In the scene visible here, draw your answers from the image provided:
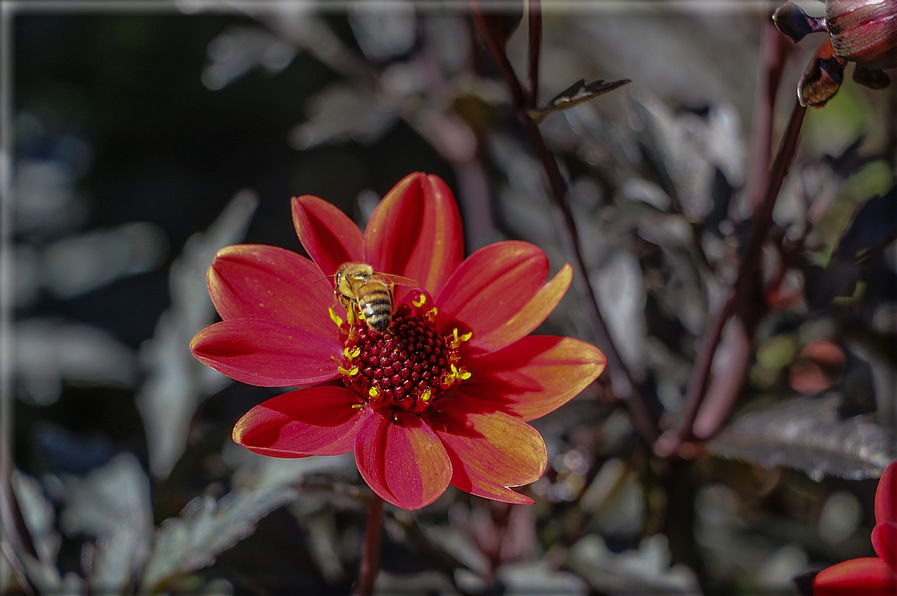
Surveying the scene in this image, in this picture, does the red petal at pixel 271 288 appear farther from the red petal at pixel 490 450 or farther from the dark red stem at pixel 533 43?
the dark red stem at pixel 533 43

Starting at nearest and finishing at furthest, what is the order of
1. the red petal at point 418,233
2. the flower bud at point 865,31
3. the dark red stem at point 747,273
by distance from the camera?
the flower bud at point 865,31, the dark red stem at point 747,273, the red petal at point 418,233

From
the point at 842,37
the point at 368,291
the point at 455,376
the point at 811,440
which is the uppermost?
the point at 842,37

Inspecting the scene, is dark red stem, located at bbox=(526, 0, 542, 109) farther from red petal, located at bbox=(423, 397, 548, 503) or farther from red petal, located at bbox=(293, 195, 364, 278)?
red petal, located at bbox=(423, 397, 548, 503)

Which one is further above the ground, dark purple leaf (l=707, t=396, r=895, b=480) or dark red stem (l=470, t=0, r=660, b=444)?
dark red stem (l=470, t=0, r=660, b=444)

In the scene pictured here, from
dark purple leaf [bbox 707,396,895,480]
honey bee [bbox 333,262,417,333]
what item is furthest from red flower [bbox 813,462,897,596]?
honey bee [bbox 333,262,417,333]

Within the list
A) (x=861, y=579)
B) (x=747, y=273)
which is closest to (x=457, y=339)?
(x=747, y=273)

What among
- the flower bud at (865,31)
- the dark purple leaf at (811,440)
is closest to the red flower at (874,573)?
the dark purple leaf at (811,440)

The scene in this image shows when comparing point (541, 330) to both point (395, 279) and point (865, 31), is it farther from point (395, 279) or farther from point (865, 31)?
point (865, 31)
